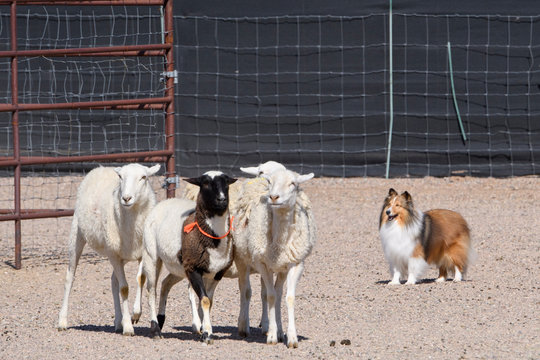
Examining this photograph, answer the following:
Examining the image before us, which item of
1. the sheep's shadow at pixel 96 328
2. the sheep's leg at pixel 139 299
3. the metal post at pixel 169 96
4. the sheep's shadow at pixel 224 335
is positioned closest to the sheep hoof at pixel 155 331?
the sheep's shadow at pixel 224 335

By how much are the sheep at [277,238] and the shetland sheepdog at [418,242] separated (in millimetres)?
2961

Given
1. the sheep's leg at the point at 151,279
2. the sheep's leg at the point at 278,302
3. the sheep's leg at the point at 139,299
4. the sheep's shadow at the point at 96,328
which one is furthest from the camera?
the sheep's shadow at the point at 96,328

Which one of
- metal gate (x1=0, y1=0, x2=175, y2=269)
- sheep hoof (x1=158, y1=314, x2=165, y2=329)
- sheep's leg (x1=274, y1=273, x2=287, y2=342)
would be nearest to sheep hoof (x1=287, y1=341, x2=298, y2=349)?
sheep's leg (x1=274, y1=273, x2=287, y2=342)

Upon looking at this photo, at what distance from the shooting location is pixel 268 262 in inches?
307

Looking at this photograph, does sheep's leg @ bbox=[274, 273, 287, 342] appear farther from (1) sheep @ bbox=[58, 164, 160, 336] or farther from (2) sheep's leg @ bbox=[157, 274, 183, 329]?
(1) sheep @ bbox=[58, 164, 160, 336]

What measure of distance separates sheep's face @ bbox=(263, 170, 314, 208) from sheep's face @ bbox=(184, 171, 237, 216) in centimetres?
33

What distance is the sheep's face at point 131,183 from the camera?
8117 mm

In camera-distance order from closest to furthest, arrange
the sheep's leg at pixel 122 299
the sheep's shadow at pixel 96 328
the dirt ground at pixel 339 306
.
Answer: the dirt ground at pixel 339 306, the sheep's leg at pixel 122 299, the sheep's shadow at pixel 96 328

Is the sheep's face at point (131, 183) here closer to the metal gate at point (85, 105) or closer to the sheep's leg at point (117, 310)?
the sheep's leg at point (117, 310)

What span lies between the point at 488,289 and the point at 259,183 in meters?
2.91

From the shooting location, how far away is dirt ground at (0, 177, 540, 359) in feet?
24.6

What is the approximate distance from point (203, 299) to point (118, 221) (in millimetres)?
1238

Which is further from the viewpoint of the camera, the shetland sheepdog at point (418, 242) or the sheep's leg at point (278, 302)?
the shetland sheepdog at point (418, 242)

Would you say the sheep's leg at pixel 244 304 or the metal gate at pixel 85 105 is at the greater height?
the metal gate at pixel 85 105
